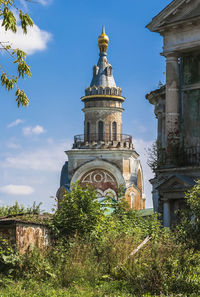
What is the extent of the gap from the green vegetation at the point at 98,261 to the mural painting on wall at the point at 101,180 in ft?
142

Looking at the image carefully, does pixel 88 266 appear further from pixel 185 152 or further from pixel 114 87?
pixel 114 87

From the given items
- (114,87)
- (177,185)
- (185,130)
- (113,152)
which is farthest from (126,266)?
(114,87)

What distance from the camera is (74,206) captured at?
21328 millimetres

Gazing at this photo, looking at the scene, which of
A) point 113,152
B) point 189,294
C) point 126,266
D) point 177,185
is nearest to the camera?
point 189,294

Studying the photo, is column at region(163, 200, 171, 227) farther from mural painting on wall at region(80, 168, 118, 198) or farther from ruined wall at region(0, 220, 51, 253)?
mural painting on wall at region(80, 168, 118, 198)

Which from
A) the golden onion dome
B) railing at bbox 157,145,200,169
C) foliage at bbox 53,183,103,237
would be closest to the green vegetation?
foliage at bbox 53,183,103,237

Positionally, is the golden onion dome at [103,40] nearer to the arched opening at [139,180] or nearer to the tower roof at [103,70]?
the tower roof at [103,70]

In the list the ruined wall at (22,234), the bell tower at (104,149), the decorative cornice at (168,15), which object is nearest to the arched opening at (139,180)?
the bell tower at (104,149)

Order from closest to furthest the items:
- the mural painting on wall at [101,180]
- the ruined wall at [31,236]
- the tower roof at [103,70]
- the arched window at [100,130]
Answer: the ruined wall at [31,236] → the mural painting on wall at [101,180] → the arched window at [100,130] → the tower roof at [103,70]

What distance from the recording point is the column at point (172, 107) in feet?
89.5

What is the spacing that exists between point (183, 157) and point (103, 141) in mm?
42116

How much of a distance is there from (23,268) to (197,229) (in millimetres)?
4952

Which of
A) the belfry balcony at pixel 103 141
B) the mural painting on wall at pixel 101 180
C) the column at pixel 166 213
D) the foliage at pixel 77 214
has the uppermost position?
the belfry balcony at pixel 103 141

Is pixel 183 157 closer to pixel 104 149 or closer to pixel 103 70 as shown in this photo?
pixel 104 149
